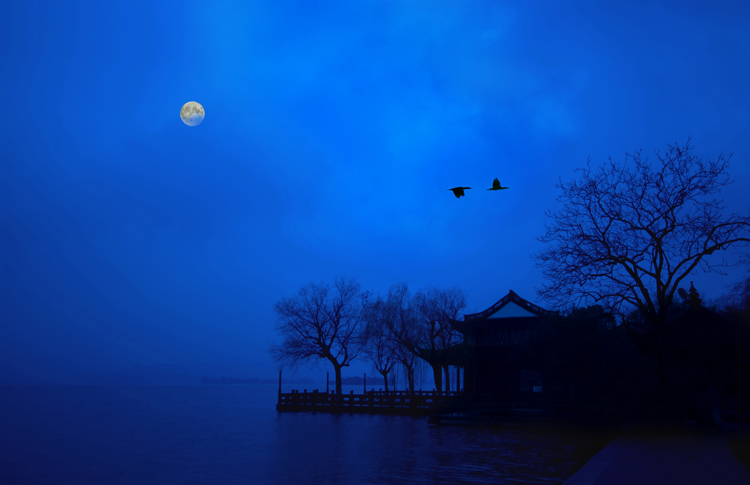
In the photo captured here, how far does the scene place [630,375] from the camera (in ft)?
75.7

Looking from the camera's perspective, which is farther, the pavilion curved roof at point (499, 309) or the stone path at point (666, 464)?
the pavilion curved roof at point (499, 309)

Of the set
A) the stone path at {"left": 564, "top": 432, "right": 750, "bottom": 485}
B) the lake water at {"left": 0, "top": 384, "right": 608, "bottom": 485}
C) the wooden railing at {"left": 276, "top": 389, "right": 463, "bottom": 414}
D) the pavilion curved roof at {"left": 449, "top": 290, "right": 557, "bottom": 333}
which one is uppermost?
the pavilion curved roof at {"left": 449, "top": 290, "right": 557, "bottom": 333}

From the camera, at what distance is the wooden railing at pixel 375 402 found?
39969 mm

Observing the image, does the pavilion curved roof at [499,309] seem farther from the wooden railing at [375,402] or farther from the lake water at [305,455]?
the lake water at [305,455]

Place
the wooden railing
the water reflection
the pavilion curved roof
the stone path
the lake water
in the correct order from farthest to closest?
the wooden railing → the pavilion curved roof → the lake water → the water reflection → the stone path

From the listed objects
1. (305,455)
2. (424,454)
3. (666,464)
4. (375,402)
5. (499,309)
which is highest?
(499,309)

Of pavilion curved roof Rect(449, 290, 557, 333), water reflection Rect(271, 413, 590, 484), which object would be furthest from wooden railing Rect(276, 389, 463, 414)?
water reflection Rect(271, 413, 590, 484)

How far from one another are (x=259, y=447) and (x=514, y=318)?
19.8m

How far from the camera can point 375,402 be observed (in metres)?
42.6

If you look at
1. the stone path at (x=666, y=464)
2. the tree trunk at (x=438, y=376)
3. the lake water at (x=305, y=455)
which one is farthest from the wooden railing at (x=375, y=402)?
the stone path at (x=666, y=464)

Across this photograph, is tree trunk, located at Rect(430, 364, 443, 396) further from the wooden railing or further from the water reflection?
the water reflection

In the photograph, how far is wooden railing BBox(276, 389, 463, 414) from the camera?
40.0m

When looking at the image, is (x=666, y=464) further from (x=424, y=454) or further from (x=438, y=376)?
(x=438, y=376)

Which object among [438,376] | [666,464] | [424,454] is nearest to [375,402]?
[438,376]
